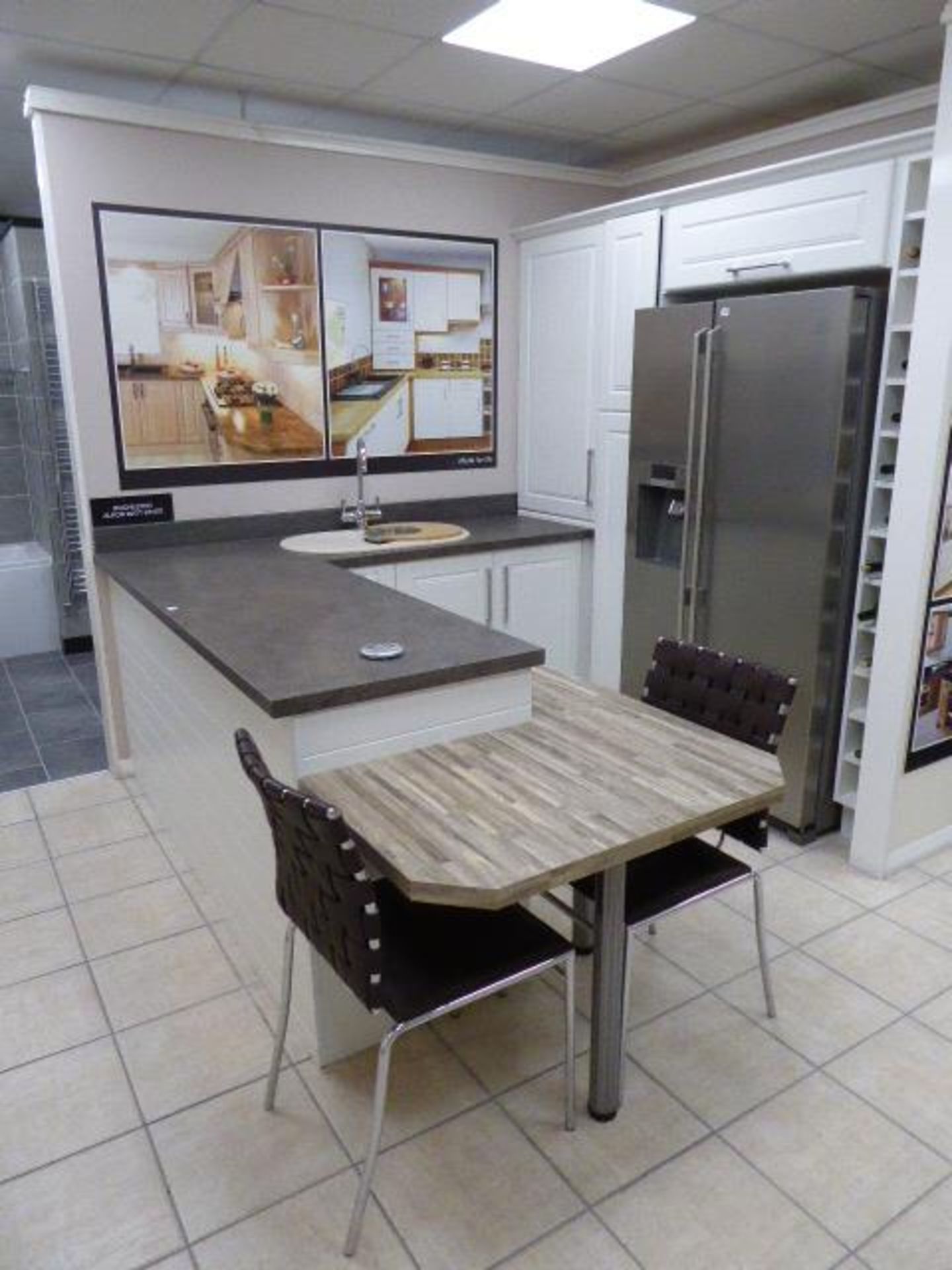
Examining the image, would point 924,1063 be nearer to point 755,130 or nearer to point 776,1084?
point 776,1084

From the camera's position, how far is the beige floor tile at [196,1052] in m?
2.00

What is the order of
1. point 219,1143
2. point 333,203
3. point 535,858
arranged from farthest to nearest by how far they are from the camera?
point 333,203, point 219,1143, point 535,858

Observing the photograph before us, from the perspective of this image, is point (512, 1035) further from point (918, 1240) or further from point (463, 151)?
point (463, 151)

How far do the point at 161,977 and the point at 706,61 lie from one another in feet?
10.5

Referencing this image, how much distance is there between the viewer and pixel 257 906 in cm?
230

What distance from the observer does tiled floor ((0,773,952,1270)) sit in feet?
5.39

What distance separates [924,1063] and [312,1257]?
1.40 meters

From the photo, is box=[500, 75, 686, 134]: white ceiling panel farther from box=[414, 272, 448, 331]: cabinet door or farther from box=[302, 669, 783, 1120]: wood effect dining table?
box=[302, 669, 783, 1120]: wood effect dining table

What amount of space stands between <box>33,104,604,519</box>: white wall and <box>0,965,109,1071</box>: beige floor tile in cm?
175

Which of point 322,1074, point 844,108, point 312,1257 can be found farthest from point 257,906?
point 844,108

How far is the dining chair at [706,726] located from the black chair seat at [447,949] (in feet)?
0.60

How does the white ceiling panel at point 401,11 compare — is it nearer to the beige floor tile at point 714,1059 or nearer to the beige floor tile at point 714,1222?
the beige floor tile at point 714,1059

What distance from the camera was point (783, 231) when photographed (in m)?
2.86

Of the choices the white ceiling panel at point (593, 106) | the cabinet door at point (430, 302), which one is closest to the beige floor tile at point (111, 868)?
the cabinet door at point (430, 302)
